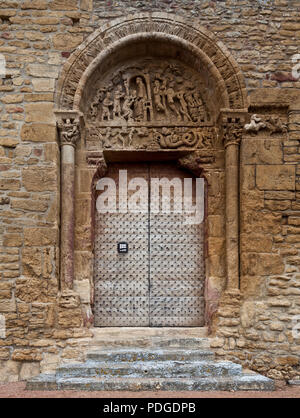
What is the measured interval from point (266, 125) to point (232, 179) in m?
0.81

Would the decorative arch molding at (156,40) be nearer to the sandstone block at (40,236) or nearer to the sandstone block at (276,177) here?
the sandstone block at (276,177)

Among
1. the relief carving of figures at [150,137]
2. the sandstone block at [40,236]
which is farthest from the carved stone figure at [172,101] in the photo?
the sandstone block at [40,236]

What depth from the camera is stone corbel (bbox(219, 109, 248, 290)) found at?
5203mm

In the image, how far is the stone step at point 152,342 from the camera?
200 inches

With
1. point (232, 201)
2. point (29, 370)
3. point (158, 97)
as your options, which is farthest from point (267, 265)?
point (29, 370)

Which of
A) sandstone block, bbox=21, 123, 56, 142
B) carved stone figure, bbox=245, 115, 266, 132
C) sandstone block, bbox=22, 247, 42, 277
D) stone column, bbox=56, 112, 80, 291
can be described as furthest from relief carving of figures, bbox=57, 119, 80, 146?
carved stone figure, bbox=245, 115, 266, 132

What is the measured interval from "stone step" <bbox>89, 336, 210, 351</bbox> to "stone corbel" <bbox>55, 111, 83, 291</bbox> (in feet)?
2.78

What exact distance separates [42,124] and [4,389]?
3.11 metres

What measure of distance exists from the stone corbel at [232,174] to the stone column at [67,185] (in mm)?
1919

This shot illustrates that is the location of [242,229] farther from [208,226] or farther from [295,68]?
[295,68]

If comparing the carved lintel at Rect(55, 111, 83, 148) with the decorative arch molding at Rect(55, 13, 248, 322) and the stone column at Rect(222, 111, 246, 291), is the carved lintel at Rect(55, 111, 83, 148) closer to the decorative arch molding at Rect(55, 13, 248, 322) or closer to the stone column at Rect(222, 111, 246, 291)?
the decorative arch molding at Rect(55, 13, 248, 322)

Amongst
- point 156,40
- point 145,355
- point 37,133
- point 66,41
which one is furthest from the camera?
point 156,40

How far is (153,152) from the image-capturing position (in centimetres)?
560

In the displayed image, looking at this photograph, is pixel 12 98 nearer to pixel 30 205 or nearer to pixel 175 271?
pixel 30 205
